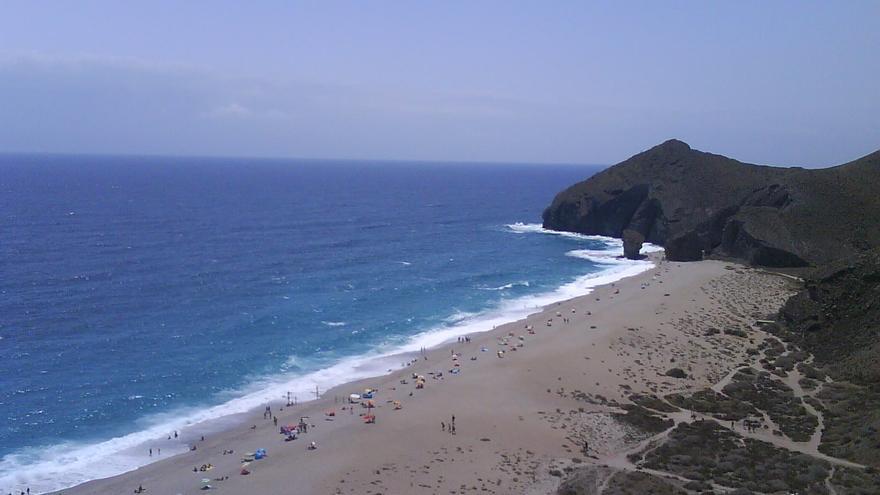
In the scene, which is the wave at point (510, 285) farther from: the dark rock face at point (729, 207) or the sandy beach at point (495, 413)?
the dark rock face at point (729, 207)

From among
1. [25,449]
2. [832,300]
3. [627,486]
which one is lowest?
[25,449]

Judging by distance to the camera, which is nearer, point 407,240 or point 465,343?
point 465,343

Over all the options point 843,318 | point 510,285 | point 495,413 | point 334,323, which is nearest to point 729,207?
point 510,285

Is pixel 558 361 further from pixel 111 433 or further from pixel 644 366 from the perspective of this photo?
pixel 111 433

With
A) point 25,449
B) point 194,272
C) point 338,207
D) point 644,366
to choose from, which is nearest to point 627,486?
point 644,366

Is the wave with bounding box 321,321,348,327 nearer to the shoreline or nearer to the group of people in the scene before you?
the shoreline

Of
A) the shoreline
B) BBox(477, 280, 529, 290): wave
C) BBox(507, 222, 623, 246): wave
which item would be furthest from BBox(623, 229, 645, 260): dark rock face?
BBox(477, 280, 529, 290): wave
